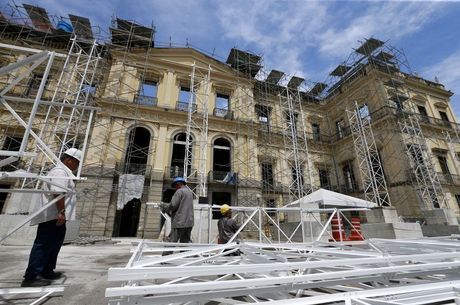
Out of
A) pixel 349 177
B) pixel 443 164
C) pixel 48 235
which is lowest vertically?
pixel 48 235

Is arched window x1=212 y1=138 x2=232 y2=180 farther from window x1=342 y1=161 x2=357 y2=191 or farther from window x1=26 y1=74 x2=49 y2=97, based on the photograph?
window x1=26 y1=74 x2=49 y2=97

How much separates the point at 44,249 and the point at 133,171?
1178 cm

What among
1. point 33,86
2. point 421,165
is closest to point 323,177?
point 421,165

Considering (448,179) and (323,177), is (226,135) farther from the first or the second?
(448,179)

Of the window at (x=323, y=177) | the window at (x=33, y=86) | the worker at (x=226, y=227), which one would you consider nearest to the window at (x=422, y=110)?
the window at (x=323, y=177)

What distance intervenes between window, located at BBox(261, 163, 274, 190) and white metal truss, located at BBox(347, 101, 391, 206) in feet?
20.4

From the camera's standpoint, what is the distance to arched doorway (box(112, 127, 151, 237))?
543 inches

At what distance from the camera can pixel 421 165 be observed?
15.3 meters

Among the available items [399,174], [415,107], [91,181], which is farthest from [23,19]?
[415,107]

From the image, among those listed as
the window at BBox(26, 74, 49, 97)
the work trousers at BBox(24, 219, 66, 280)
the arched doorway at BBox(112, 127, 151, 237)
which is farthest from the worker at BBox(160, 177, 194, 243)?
the window at BBox(26, 74, 49, 97)

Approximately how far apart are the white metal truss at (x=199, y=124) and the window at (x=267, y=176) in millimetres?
4984

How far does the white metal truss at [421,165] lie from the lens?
1445 cm

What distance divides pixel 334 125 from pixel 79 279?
2271cm

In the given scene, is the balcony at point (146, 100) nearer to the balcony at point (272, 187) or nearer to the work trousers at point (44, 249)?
the balcony at point (272, 187)
